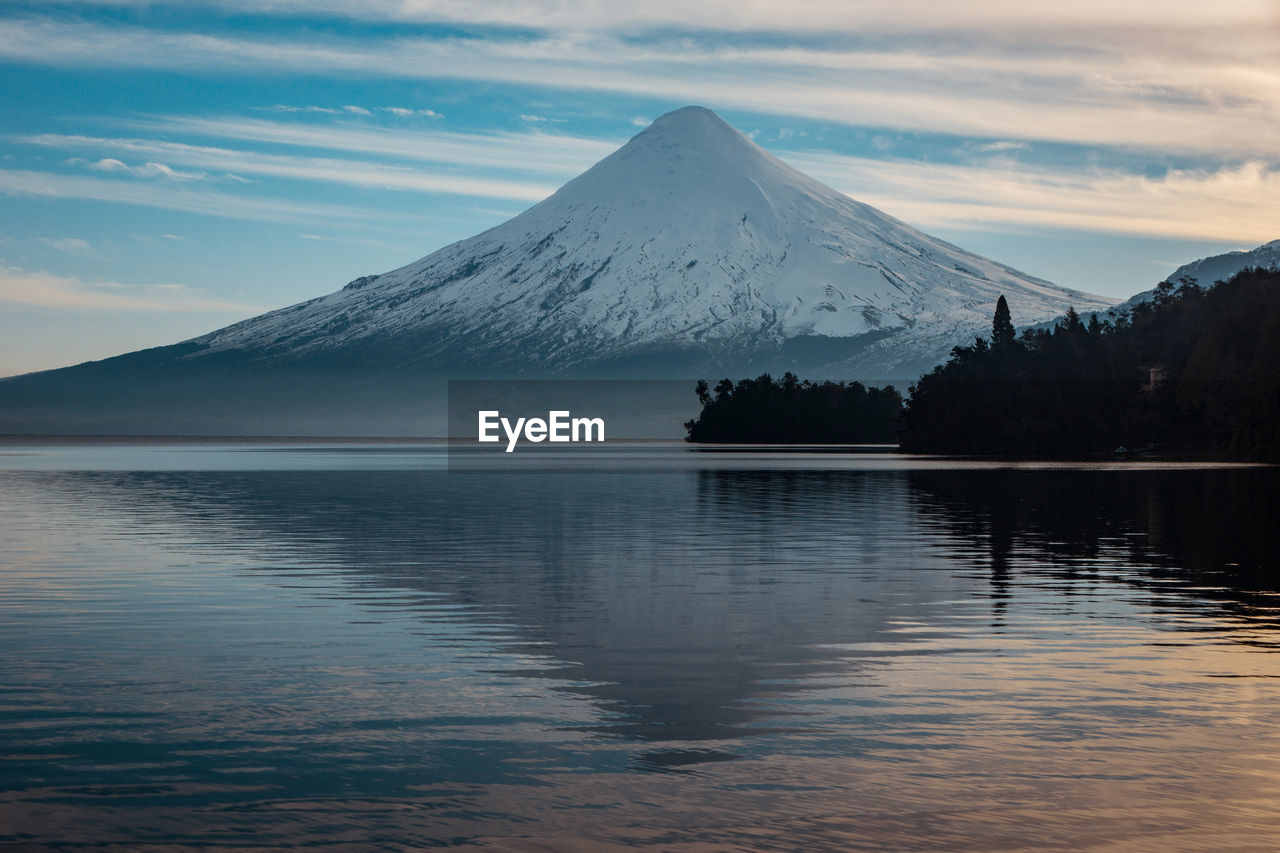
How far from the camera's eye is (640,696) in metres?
20.5

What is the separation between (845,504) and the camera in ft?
254

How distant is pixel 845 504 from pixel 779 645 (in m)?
52.3

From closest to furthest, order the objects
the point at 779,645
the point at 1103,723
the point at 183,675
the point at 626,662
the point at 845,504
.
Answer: the point at 1103,723, the point at 183,675, the point at 626,662, the point at 779,645, the point at 845,504

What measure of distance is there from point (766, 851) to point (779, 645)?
1256 cm

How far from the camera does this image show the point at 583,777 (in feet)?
51.7

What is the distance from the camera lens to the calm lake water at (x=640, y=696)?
1428 centimetres

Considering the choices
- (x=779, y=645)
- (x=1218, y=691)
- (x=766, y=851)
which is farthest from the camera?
(x=779, y=645)

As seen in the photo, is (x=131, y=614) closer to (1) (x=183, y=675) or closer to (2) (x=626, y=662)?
(1) (x=183, y=675)

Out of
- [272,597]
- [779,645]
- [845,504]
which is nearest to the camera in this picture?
[779,645]

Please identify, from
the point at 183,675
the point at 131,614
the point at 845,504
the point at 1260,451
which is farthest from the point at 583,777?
the point at 1260,451

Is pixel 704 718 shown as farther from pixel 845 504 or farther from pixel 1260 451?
pixel 1260 451

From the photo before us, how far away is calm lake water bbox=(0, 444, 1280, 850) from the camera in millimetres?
14281

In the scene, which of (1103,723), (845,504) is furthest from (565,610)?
(845,504)

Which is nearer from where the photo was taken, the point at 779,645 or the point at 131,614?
the point at 779,645
